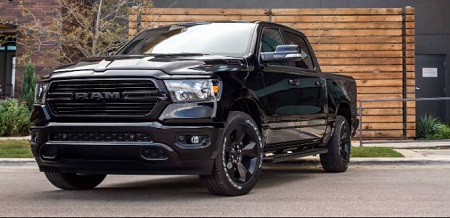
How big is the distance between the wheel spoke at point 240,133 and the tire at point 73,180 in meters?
2.00

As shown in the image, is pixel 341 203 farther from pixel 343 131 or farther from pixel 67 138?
pixel 343 131

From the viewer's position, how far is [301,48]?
967 cm

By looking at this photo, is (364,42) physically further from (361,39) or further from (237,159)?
(237,159)

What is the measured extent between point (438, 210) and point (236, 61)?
2488 mm

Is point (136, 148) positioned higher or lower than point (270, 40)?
lower

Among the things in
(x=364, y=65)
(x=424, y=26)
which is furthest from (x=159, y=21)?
(x=424, y=26)

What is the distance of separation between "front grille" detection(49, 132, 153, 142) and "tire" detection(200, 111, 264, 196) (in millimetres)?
742

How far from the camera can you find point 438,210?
6434 mm

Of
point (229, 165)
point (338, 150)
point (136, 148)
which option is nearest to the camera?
point (136, 148)

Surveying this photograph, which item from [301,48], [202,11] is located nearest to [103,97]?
[301,48]

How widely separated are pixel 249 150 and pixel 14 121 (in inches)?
430

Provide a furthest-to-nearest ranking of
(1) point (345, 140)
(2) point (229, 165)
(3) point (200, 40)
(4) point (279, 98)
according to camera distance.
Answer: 1. (1) point (345, 140)
2. (3) point (200, 40)
3. (4) point (279, 98)
4. (2) point (229, 165)

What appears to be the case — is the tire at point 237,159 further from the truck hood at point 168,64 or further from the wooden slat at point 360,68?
the wooden slat at point 360,68

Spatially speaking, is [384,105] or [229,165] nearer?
[229,165]
